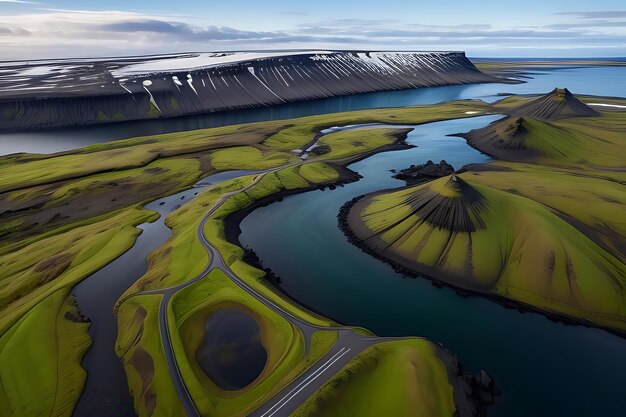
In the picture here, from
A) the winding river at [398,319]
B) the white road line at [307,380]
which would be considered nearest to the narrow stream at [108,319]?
the winding river at [398,319]

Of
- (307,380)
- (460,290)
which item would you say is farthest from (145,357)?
(460,290)

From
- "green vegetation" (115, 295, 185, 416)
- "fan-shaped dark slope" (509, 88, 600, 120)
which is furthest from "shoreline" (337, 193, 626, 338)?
"fan-shaped dark slope" (509, 88, 600, 120)

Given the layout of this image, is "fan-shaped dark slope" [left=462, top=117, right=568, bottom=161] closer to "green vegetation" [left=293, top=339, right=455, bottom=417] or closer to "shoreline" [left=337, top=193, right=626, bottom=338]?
"shoreline" [left=337, top=193, right=626, bottom=338]

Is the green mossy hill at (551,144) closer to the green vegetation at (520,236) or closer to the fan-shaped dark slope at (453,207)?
the green vegetation at (520,236)

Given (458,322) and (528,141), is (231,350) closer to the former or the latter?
(458,322)

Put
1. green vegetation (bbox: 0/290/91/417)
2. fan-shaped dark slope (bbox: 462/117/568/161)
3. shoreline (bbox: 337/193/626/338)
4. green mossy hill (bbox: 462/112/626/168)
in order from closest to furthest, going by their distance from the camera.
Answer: green vegetation (bbox: 0/290/91/417) < shoreline (bbox: 337/193/626/338) < green mossy hill (bbox: 462/112/626/168) < fan-shaped dark slope (bbox: 462/117/568/161)
